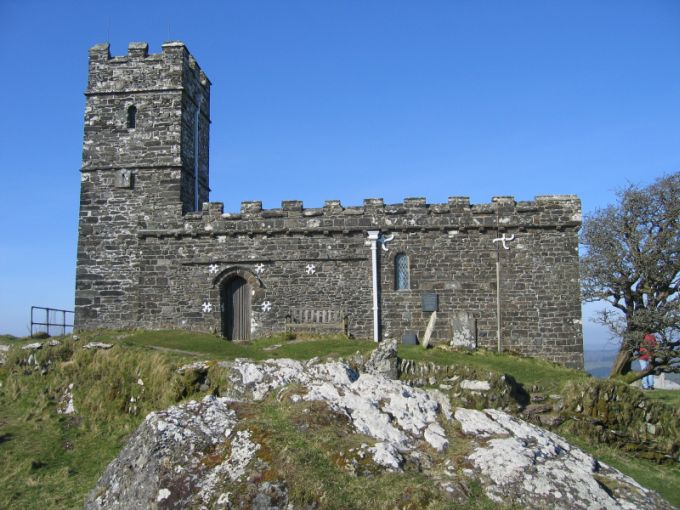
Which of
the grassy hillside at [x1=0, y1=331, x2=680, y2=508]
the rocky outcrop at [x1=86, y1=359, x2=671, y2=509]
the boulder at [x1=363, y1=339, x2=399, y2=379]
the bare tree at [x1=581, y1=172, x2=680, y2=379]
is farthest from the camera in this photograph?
the bare tree at [x1=581, y1=172, x2=680, y2=379]

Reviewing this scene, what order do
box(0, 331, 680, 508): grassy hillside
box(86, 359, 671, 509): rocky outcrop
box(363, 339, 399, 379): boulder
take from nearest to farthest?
box(86, 359, 671, 509): rocky outcrop < box(0, 331, 680, 508): grassy hillside < box(363, 339, 399, 379): boulder

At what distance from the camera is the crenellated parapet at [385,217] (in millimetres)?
22234

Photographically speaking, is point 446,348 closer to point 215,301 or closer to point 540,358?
point 540,358

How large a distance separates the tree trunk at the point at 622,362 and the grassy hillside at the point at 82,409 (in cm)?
432

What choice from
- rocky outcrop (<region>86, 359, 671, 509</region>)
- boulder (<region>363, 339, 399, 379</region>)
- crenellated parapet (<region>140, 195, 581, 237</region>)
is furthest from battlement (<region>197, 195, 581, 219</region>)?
rocky outcrop (<region>86, 359, 671, 509</region>)

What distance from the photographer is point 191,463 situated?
8.16 m

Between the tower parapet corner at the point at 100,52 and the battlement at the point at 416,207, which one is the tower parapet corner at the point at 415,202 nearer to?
the battlement at the point at 416,207

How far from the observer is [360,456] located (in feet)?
26.7

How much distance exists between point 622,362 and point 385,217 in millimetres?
9096

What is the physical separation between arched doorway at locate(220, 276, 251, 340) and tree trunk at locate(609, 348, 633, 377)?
40.4 ft

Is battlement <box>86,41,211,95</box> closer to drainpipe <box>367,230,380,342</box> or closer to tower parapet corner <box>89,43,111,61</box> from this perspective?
tower parapet corner <box>89,43,111,61</box>

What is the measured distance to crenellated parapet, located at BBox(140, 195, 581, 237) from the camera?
22.2 m

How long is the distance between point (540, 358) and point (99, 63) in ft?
63.3

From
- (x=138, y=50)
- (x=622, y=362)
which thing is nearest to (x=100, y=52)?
(x=138, y=50)
